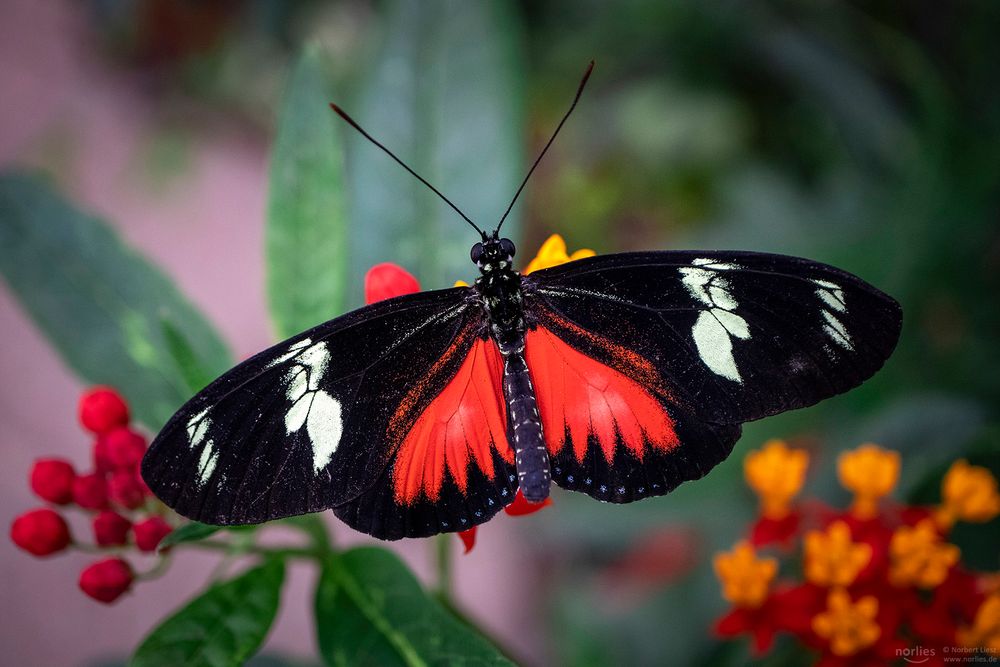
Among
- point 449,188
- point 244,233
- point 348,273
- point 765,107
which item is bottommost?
point 348,273

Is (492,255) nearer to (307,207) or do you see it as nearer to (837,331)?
(307,207)

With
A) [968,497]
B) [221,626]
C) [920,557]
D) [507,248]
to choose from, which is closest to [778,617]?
[920,557]

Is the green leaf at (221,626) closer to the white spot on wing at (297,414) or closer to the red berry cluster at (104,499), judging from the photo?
the red berry cluster at (104,499)

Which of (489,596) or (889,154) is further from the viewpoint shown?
(489,596)

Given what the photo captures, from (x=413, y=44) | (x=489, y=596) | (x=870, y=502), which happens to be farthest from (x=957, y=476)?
(x=489, y=596)

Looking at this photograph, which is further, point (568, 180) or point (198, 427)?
point (568, 180)

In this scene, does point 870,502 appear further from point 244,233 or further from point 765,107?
point 244,233

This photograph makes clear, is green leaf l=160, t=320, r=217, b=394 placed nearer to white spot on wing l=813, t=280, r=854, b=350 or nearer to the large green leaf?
the large green leaf

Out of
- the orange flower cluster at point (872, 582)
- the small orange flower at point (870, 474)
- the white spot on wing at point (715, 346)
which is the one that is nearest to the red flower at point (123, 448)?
the white spot on wing at point (715, 346)
